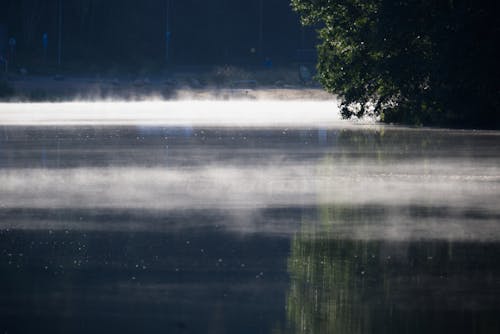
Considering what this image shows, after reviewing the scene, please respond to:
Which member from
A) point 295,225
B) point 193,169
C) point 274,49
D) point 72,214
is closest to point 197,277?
point 295,225

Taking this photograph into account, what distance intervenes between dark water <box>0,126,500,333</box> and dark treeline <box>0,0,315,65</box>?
254ft

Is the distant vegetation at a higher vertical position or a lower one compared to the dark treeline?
lower

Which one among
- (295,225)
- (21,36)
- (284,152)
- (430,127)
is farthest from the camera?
(21,36)

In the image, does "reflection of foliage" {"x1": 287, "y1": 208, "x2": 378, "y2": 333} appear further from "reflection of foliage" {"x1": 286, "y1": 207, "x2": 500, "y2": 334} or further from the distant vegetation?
the distant vegetation

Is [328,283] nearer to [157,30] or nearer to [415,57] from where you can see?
[415,57]

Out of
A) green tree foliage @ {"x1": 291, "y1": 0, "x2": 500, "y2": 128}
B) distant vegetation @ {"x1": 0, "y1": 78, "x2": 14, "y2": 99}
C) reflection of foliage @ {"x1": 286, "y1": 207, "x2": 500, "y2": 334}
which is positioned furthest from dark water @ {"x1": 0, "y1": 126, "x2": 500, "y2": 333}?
distant vegetation @ {"x1": 0, "y1": 78, "x2": 14, "y2": 99}

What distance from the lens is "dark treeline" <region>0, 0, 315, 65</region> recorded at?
10188 cm

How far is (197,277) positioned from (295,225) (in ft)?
11.5

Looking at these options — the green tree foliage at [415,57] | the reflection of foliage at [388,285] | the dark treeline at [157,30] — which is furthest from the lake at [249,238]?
the dark treeline at [157,30]

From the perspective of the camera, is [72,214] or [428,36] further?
[428,36]

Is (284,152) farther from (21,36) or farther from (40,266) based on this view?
(21,36)

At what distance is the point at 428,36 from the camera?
125 feet

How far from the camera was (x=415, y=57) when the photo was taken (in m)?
38.1

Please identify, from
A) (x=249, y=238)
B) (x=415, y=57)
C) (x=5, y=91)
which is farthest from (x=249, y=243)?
(x=5, y=91)
